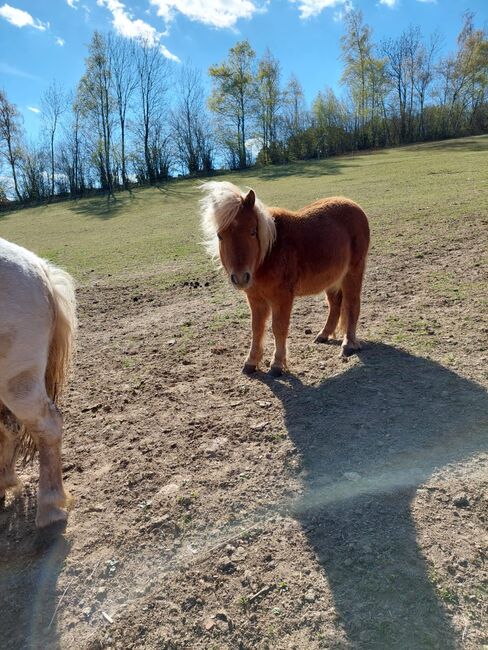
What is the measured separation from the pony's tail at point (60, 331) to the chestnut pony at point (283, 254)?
1.40 meters

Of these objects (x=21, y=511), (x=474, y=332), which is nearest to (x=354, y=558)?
(x=21, y=511)

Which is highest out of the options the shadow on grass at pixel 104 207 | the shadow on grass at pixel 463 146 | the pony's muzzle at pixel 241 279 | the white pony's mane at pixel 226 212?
the shadow on grass at pixel 463 146

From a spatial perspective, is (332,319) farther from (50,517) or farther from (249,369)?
(50,517)

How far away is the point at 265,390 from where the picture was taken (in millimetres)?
4066

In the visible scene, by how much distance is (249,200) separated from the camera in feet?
12.5

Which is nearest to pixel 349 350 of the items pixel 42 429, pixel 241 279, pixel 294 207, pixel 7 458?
pixel 241 279

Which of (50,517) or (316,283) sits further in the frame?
(316,283)

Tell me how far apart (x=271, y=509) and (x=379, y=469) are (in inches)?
30.5

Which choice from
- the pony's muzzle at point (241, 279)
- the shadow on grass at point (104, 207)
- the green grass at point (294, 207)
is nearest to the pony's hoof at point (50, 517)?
the pony's muzzle at point (241, 279)

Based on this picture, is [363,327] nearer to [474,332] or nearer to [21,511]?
[474,332]

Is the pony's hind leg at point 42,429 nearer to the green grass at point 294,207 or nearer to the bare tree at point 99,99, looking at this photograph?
the green grass at point 294,207

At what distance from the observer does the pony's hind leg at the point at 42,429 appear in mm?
2619

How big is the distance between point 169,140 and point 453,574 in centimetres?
5492

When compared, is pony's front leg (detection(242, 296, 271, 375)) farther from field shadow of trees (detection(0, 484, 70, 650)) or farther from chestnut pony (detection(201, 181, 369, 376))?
field shadow of trees (detection(0, 484, 70, 650))
